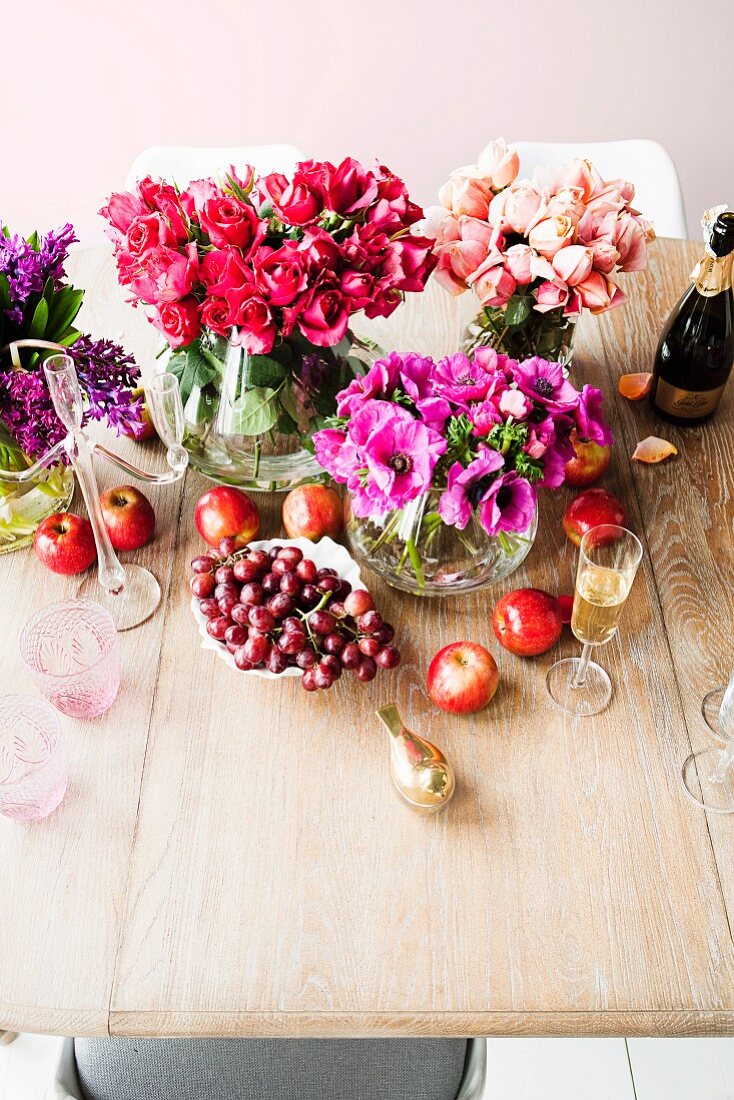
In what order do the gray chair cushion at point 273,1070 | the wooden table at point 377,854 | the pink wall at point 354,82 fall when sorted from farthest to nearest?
the pink wall at point 354,82 → the gray chair cushion at point 273,1070 → the wooden table at point 377,854

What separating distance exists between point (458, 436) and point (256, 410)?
0.92ft

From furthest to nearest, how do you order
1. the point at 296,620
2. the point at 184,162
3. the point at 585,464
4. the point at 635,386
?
1. the point at 184,162
2. the point at 635,386
3. the point at 585,464
4. the point at 296,620

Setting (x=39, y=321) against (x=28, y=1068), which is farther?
(x=28, y=1068)

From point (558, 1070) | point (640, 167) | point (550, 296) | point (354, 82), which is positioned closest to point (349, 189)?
point (550, 296)

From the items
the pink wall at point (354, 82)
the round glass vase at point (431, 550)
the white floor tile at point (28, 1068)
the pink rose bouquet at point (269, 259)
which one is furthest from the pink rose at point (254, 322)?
the pink wall at point (354, 82)

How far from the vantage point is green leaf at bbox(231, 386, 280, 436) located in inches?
42.9

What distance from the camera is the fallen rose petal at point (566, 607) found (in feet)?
3.61

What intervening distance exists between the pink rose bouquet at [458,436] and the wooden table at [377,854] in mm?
216

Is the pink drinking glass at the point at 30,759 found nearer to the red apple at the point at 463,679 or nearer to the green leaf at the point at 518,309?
Answer: the red apple at the point at 463,679

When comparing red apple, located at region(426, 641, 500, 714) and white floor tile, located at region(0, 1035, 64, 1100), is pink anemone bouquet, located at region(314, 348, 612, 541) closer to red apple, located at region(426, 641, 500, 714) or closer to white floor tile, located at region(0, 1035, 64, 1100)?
red apple, located at region(426, 641, 500, 714)

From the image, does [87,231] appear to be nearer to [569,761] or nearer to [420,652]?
[420,652]

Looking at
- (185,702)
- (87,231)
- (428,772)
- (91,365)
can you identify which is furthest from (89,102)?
(428,772)

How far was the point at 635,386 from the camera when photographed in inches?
53.5

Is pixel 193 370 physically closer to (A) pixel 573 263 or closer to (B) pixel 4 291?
(B) pixel 4 291
